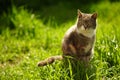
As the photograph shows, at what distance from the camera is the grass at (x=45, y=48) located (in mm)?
4688

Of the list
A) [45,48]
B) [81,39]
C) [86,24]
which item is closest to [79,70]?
[81,39]

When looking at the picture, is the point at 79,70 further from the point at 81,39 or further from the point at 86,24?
the point at 86,24

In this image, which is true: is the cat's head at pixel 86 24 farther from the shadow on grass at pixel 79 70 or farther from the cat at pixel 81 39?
the shadow on grass at pixel 79 70

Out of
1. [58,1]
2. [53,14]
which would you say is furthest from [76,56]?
[58,1]

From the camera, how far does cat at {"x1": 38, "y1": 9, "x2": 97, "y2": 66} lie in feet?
15.5

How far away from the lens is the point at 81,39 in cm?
477

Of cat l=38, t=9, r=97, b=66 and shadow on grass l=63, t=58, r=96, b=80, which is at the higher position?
cat l=38, t=9, r=97, b=66

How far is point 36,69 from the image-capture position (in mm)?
4926

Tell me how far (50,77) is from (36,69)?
42 cm

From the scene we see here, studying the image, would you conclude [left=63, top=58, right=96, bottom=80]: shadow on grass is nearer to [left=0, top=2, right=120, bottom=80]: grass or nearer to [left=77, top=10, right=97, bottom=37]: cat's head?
[left=0, top=2, right=120, bottom=80]: grass

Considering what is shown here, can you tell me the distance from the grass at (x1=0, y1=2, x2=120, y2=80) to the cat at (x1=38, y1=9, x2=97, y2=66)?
150mm

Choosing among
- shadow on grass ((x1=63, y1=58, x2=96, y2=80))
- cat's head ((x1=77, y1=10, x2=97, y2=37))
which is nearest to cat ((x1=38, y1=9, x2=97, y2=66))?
cat's head ((x1=77, y1=10, x2=97, y2=37))

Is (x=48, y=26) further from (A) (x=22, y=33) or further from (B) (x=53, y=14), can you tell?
(B) (x=53, y=14)

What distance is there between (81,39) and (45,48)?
162 cm
